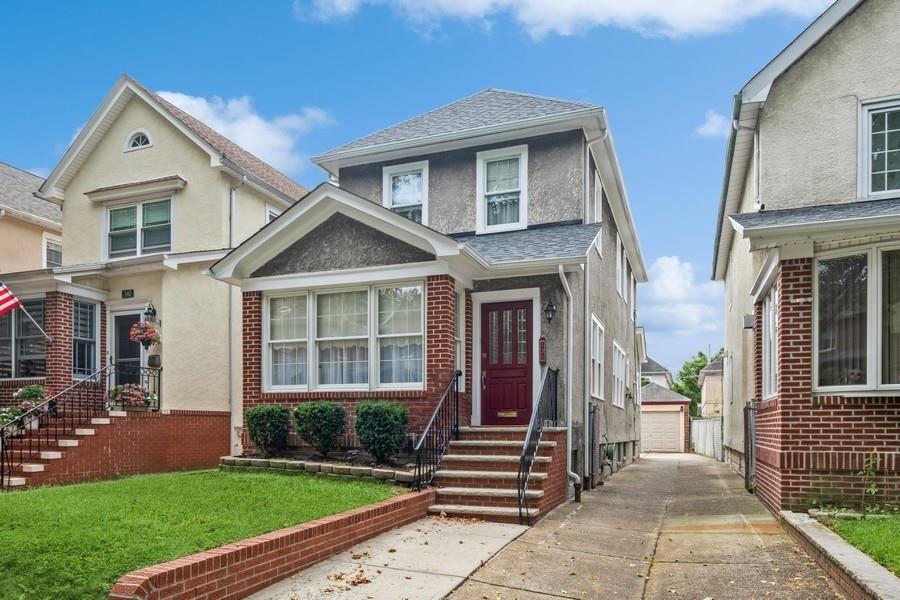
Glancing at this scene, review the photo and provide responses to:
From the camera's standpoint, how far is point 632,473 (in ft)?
54.7

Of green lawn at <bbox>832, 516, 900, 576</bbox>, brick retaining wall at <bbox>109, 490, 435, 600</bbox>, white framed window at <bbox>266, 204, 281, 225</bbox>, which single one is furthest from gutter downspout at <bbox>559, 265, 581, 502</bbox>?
white framed window at <bbox>266, 204, 281, 225</bbox>

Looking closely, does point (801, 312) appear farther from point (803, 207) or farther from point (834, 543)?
point (834, 543)

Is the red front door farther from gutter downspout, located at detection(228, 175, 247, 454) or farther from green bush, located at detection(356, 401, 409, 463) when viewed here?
gutter downspout, located at detection(228, 175, 247, 454)

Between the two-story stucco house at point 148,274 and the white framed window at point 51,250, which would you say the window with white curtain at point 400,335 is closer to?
the two-story stucco house at point 148,274

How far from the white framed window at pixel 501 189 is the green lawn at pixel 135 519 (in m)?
5.78

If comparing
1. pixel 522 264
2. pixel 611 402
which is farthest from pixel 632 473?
pixel 522 264

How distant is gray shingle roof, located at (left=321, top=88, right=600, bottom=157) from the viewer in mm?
12766

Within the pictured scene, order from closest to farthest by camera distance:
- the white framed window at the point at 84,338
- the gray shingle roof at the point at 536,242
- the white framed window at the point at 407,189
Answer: the gray shingle roof at the point at 536,242
the white framed window at the point at 407,189
the white framed window at the point at 84,338

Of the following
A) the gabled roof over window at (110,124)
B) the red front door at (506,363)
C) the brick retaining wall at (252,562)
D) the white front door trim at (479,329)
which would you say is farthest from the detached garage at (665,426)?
the brick retaining wall at (252,562)

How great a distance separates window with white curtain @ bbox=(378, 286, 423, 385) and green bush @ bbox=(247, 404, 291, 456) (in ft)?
5.32

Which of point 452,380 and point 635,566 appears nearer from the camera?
point 635,566

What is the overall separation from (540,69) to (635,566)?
1433 centimetres

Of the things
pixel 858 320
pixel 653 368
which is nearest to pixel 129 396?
pixel 858 320

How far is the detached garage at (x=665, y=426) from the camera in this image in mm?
33750
